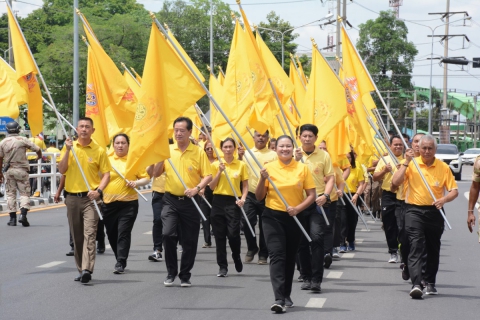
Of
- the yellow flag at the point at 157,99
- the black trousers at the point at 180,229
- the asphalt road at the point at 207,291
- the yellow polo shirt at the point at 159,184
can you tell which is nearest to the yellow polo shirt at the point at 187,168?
the black trousers at the point at 180,229

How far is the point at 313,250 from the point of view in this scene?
965 centimetres

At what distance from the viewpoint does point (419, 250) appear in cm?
927

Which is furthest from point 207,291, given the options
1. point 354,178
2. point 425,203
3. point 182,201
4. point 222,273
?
point 354,178

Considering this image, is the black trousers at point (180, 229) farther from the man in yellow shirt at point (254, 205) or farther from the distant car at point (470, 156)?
the distant car at point (470, 156)

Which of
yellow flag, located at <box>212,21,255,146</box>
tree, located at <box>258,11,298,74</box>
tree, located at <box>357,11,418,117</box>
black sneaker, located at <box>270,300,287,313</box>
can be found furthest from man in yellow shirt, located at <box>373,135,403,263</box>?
tree, located at <box>357,11,418,117</box>

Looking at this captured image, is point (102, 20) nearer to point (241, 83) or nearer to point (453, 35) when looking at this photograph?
point (453, 35)

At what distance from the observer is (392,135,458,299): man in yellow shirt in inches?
366

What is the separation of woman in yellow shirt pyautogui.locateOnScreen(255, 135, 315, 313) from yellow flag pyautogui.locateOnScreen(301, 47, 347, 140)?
4202mm

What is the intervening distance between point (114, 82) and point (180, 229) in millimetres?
4179

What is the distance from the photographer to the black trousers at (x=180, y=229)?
980 centimetres

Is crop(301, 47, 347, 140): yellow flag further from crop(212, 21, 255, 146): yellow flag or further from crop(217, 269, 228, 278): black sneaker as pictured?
crop(217, 269, 228, 278): black sneaker

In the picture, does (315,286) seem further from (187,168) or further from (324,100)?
(324,100)

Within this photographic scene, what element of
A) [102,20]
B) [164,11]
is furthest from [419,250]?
[164,11]

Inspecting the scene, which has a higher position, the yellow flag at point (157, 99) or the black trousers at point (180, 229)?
the yellow flag at point (157, 99)
